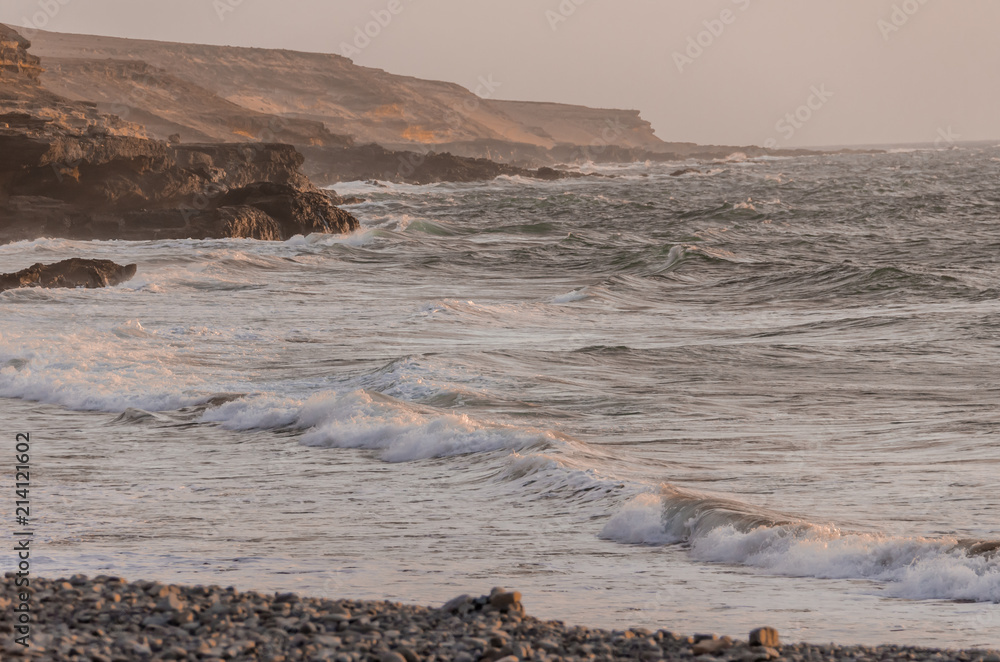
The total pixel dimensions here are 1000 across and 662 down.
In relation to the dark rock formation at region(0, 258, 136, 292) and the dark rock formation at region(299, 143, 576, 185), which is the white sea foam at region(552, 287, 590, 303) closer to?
the dark rock formation at region(0, 258, 136, 292)

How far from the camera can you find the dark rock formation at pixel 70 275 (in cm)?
2036

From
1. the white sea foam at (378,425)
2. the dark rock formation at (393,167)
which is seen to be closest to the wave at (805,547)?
the white sea foam at (378,425)

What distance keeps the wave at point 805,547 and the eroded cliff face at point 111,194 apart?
1102 inches

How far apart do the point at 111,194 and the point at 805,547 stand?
110 feet

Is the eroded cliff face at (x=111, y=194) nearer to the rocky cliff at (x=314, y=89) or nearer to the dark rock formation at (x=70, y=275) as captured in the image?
the dark rock formation at (x=70, y=275)

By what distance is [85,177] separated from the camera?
3450 centimetres

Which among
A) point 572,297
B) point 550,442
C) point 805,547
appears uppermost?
point 572,297

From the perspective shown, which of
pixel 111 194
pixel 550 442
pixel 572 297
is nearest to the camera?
pixel 550 442

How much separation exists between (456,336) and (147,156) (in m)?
24.1

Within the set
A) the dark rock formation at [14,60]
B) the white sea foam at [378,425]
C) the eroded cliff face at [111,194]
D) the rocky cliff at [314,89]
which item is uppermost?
the rocky cliff at [314,89]

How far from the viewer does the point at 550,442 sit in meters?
8.82

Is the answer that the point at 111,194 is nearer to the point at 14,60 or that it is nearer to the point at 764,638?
the point at 14,60

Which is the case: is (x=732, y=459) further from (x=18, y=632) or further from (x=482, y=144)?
(x=482, y=144)

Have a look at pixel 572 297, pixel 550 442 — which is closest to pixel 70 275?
pixel 572 297
